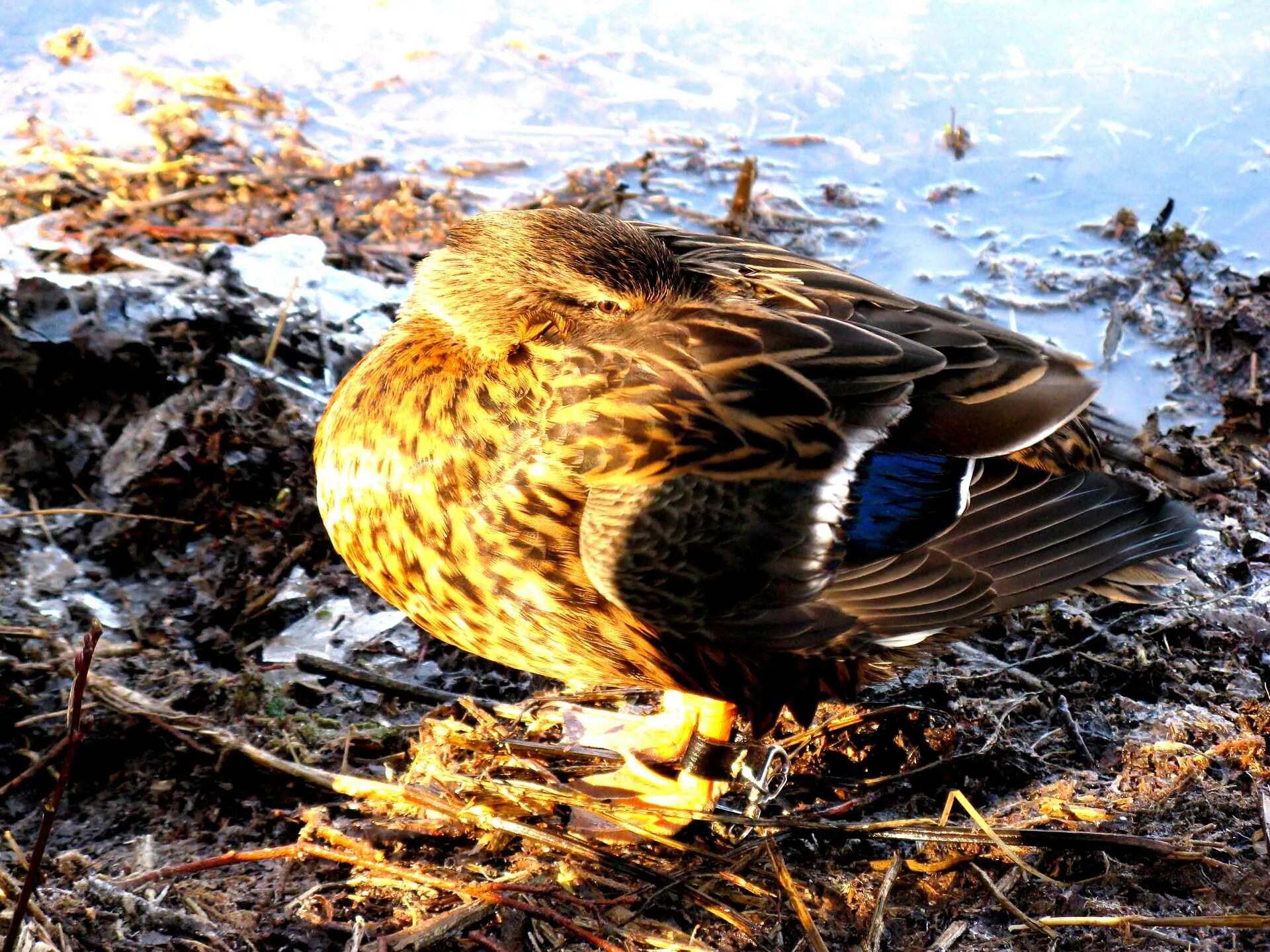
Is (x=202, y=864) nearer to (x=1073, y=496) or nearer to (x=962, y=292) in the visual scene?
(x=1073, y=496)

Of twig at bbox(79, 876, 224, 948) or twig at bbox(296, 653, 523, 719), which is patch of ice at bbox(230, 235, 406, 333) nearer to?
twig at bbox(296, 653, 523, 719)

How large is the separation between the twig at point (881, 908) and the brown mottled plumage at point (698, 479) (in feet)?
1.57

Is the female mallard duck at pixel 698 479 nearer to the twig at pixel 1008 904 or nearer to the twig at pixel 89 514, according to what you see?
the twig at pixel 1008 904

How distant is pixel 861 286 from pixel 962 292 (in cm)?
316

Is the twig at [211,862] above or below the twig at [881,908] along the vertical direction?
below

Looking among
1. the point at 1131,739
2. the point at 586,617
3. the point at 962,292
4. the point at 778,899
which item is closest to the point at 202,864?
the point at 586,617

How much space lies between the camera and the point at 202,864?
3184mm

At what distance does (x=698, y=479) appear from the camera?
318 cm

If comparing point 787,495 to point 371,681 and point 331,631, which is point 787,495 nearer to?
point 371,681

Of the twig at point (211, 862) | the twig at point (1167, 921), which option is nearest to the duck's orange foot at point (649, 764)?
the twig at point (211, 862)

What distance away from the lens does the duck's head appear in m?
3.39

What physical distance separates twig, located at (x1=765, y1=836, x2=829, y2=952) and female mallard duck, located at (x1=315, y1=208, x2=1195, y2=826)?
0.36 meters

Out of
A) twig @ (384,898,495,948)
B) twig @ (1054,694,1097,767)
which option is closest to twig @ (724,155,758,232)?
twig @ (1054,694,1097,767)

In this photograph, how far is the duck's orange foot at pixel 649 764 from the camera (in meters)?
3.56
